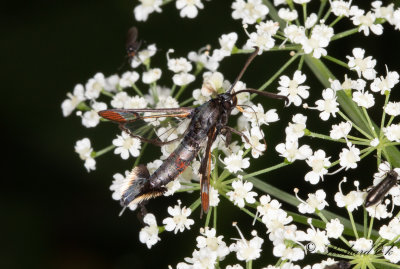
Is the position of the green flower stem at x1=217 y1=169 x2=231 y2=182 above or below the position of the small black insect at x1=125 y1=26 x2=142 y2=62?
below

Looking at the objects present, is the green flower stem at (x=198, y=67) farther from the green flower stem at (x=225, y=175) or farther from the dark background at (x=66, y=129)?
the green flower stem at (x=225, y=175)

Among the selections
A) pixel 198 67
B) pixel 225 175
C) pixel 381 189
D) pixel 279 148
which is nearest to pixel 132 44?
pixel 198 67

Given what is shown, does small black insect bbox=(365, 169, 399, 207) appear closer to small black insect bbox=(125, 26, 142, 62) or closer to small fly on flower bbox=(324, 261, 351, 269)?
small fly on flower bbox=(324, 261, 351, 269)

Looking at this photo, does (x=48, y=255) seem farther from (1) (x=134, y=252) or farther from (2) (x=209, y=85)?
(2) (x=209, y=85)

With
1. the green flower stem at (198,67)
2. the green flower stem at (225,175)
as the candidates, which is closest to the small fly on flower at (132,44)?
the green flower stem at (198,67)

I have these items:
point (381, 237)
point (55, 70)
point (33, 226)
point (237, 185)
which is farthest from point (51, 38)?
point (381, 237)

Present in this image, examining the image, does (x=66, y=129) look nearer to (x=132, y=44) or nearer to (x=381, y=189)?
(x=132, y=44)

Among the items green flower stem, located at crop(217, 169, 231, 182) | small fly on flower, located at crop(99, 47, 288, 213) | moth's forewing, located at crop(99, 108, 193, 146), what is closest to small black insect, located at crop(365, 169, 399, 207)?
small fly on flower, located at crop(99, 47, 288, 213)
